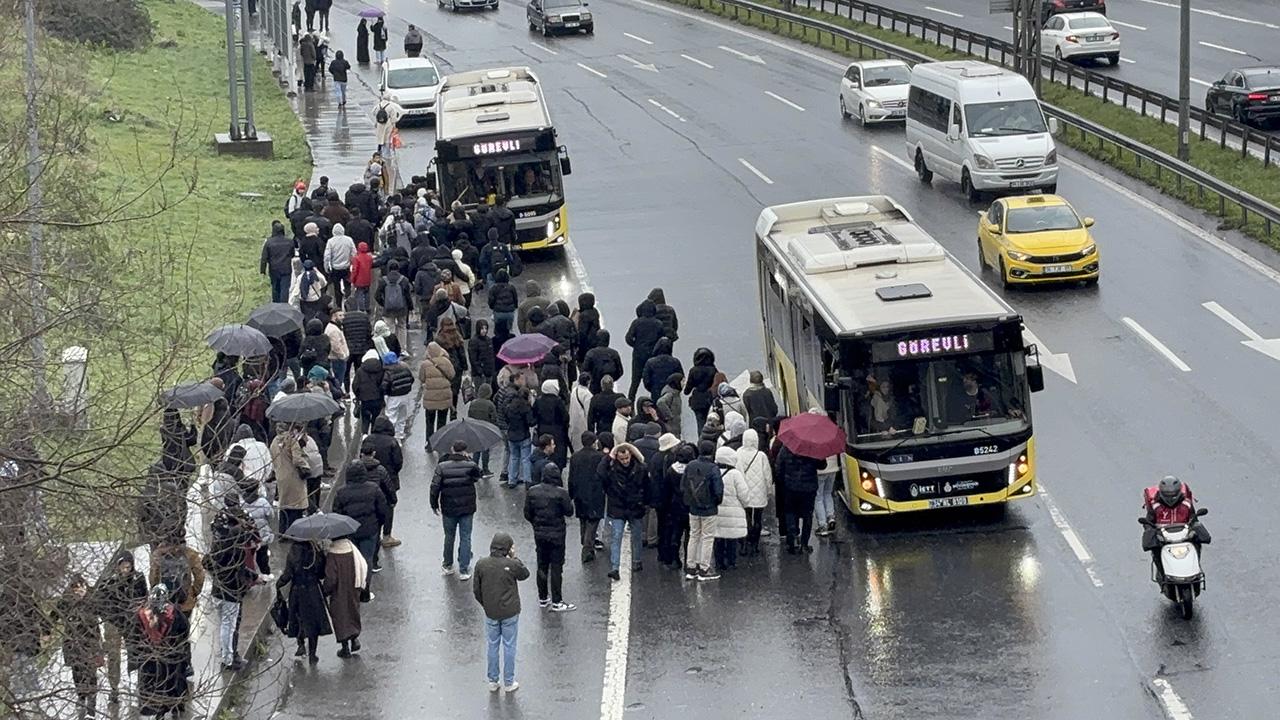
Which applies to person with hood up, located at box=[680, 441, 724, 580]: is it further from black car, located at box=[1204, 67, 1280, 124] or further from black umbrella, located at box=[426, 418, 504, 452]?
black car, located at box=[1204, 67, 1280, 124]

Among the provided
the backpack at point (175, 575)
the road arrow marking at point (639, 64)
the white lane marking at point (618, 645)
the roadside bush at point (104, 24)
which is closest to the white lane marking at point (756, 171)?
the road arrow marking at point (639, 64)

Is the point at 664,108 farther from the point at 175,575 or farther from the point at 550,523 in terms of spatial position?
the point at 175,575

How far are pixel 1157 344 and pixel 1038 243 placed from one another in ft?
12.9

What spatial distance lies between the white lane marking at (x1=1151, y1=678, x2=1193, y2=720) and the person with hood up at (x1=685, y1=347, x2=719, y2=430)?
24.9ft

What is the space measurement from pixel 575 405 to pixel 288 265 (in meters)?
8.41

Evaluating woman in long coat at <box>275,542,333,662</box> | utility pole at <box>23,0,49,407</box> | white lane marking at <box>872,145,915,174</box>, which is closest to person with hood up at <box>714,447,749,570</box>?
woman in long coat at <box>275,542,333,662</box>

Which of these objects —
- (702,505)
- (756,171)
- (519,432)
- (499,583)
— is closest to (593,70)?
(756,171)

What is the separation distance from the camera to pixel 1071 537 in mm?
20406

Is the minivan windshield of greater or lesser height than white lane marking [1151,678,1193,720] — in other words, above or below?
above

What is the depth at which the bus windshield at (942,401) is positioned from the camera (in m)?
20.3

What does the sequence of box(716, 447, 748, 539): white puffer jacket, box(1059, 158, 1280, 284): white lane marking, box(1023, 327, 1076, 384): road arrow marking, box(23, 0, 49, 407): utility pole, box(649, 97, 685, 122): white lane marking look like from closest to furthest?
box(23, 0, 49, 407): utility pole → box(716, 447, 748, 539): white puffer jacket → box(1023, 327, 1076, 384): road arrow marking → box(1059, 158, 1280, 284): white lane marking → box(649, 97, 685, 122): white lane marking

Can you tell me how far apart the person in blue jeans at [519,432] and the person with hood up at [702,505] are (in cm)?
317

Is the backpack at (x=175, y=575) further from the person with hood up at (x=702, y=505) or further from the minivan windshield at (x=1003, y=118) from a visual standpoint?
the minivan windshield at (x=1003, y=118)

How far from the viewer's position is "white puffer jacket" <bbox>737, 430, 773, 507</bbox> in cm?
1992
